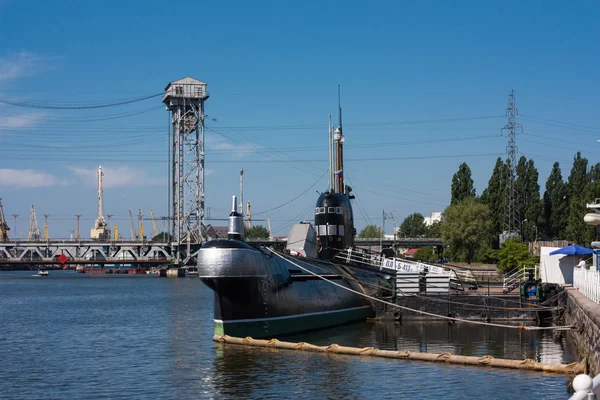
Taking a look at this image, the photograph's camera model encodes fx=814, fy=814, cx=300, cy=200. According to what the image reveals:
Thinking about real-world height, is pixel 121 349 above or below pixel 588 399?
below

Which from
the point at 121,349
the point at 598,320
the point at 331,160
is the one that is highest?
the point at 331,160

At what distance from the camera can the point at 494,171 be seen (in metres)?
119

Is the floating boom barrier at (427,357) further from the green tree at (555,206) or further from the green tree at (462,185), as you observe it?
the green tree at (462,185)

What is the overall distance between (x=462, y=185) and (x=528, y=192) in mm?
14789

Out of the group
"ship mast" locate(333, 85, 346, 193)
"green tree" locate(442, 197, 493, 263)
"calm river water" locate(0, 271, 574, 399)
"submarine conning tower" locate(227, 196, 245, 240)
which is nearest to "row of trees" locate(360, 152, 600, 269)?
"green tree" locate(442, 197, 493, 263)

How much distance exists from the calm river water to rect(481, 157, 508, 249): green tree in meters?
74.2

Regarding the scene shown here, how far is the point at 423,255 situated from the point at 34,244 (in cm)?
8713

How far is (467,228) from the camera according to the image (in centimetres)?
12250

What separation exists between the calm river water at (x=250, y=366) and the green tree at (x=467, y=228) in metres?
77.4

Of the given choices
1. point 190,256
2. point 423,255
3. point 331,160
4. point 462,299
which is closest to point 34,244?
point 190,256

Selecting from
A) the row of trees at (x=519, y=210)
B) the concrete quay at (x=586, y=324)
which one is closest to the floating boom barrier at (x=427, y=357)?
the concrete quay at (x=586, y=324)

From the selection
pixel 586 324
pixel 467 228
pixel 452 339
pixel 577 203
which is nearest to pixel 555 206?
pixel 467 228

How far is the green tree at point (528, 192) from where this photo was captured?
118 meters

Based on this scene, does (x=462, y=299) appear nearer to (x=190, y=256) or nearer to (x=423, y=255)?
(x=190, y=256)
